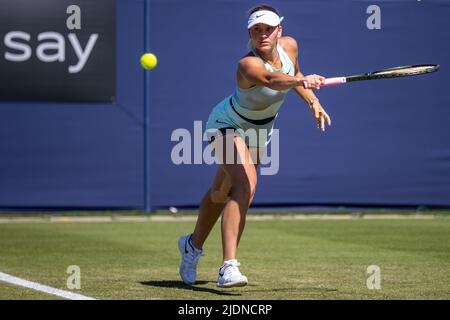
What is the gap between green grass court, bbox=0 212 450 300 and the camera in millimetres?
5500

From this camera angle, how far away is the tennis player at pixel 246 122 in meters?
5.35

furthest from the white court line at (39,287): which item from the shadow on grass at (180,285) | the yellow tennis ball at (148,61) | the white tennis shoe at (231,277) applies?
the yellow tennis ball at (148,61)

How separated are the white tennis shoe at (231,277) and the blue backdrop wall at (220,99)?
5609 mm

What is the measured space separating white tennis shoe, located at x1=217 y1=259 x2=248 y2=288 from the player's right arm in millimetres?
1017

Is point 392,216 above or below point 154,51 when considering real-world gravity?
below

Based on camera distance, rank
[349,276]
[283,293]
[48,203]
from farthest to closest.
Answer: [48,203], [349,276], [283,293]

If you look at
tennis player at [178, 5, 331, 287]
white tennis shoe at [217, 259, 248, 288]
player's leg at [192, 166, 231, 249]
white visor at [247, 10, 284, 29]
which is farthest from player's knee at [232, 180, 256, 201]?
white visor at [247, 10, 284, 29]

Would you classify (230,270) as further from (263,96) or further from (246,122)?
(263,96)

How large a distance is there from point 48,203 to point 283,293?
5882 millimetres

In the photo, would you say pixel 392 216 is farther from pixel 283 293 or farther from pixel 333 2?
pixel 283 293

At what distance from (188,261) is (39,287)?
94 cm
